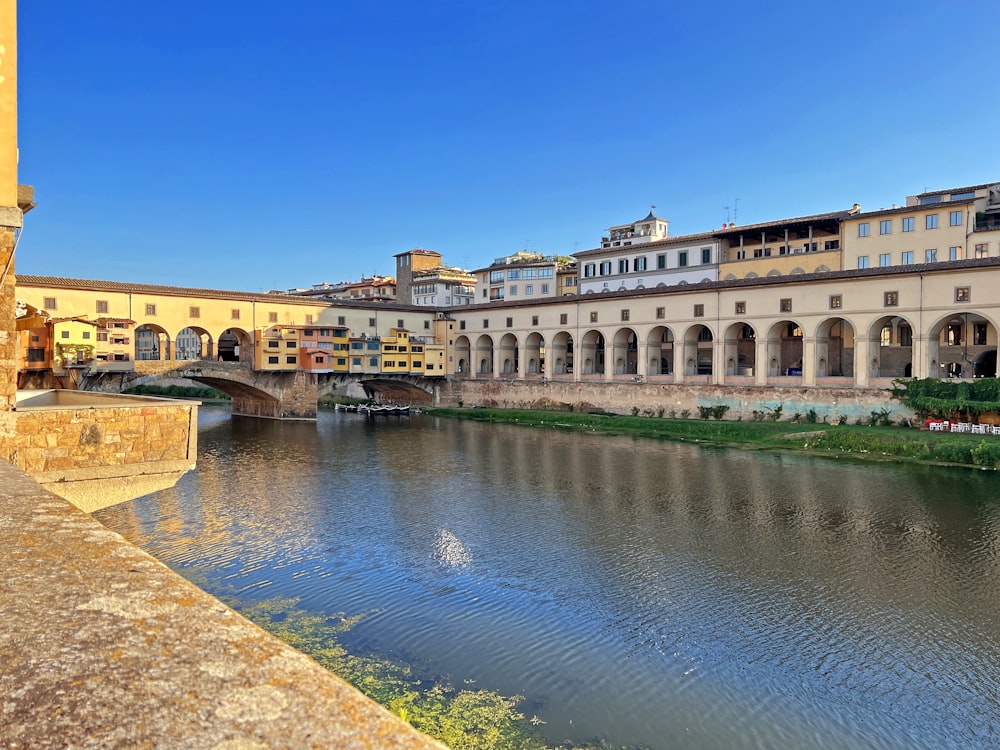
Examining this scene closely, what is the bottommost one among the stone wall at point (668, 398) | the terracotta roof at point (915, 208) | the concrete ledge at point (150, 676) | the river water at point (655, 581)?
the river water at point (655, 581)

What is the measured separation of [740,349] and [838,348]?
7.08 meters

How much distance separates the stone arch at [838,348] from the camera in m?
42.4

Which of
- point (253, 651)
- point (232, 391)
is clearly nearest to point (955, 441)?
point (253, 651)

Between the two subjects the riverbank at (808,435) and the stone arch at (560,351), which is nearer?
the riverbank at (808,435)

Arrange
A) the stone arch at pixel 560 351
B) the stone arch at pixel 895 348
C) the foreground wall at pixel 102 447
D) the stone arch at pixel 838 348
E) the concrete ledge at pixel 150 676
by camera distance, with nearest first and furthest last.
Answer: the concrete ledge at pixel 150 676
the foreground wall at pixel 102 447
the stone arch at pixel 838 348
the stone arch at pixel 895 348
the stone arch at pixel 560 351

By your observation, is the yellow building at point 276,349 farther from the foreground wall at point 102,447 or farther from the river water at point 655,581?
the foreground wall at point 102,447

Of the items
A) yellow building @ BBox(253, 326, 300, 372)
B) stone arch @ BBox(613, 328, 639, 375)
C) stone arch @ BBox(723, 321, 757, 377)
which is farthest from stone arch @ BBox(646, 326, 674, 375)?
yellow building @ BBox(253, 326, 300, 372)

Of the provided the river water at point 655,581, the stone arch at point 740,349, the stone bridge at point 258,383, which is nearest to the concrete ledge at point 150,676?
the river water at point 655,581

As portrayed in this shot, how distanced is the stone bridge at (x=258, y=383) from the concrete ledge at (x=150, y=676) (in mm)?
42904

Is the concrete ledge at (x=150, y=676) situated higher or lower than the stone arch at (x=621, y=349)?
lower

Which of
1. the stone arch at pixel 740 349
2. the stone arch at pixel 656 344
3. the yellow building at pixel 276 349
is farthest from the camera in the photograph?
the stone arch at pixel 656 344

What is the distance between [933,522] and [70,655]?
22017mm

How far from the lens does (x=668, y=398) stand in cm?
4519

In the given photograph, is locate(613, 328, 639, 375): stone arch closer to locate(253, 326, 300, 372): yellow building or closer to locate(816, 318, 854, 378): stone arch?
locate(816, 318, 854, 378): stone arch
